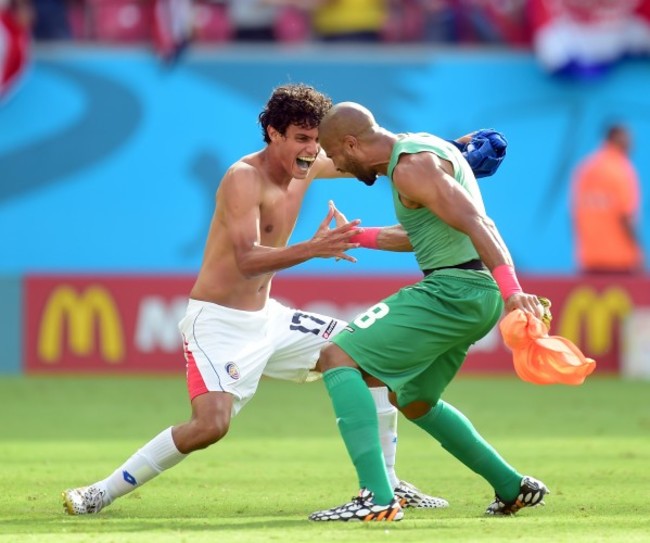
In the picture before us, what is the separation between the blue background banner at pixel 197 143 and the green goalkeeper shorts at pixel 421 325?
455 inches

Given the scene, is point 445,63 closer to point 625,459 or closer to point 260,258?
point 625,459

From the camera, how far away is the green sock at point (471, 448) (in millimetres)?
7719

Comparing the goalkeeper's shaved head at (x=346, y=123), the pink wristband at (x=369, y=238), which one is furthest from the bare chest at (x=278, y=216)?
the goalkeeper's shaved head at (x=346, y=123)

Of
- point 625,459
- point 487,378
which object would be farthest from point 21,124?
point 625,459

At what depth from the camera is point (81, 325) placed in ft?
55.3

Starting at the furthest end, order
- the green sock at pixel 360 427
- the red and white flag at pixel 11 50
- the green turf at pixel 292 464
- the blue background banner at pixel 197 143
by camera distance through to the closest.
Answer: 1. the blue background banner at pixel 197 143
2. the red and white flag at pixel 11 50
3. the green sock at pixel 360 427
4. the green turf at pixel 292 464

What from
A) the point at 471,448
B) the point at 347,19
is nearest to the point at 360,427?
the point at 471,448

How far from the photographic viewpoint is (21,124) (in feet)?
63.5

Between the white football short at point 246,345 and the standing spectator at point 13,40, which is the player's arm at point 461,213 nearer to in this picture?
the white football short at point 246,345

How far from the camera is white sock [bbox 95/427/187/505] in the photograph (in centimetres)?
785

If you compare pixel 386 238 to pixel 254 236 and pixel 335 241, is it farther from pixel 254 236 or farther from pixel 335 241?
pixel 254 236

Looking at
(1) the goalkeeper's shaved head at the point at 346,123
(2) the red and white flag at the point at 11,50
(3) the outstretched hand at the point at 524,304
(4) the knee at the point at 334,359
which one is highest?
(2) the red and white flag at the point at 11,50

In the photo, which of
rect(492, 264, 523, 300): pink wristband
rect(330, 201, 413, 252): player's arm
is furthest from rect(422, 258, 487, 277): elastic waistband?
rect(492, 264, 523, 300): pink wristband

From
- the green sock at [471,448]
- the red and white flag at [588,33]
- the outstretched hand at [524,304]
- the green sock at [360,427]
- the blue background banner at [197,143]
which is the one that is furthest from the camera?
the red and white flag at [588,33]
